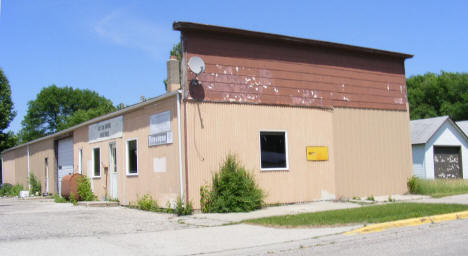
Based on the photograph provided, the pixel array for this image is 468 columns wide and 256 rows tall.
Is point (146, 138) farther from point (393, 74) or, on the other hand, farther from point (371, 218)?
point (393, 74)

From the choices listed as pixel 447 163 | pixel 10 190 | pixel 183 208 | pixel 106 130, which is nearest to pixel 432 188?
pixel 183 208

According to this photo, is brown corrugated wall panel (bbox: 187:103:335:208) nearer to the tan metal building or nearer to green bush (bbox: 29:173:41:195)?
the tan metal building

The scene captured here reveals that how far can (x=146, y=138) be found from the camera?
1605cm

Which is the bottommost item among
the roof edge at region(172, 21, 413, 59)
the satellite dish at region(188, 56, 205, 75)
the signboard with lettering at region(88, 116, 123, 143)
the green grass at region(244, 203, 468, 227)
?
the green grass at region(244, 203, 468, 227)

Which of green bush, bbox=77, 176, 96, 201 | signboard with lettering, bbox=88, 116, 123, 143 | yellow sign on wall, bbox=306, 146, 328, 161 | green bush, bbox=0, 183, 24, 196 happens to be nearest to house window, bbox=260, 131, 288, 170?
yellow sign on wall, bbox=306, 146, 328, 161

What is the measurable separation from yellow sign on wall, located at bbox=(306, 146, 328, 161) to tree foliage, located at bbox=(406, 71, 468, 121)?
123ft

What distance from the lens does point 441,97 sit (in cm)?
5153

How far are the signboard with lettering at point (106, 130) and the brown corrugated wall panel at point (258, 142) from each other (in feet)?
16.4

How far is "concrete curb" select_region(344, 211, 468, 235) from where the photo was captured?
31.6 ft

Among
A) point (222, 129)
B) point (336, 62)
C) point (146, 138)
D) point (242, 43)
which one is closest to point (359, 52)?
point (336, 62)

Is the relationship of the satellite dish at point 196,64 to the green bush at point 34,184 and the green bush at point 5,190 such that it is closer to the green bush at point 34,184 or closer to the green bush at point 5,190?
the green bush at point 34,184

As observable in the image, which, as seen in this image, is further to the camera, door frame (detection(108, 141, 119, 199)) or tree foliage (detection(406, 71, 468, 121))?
tree foliage (detection(406, 71, 468, 121))

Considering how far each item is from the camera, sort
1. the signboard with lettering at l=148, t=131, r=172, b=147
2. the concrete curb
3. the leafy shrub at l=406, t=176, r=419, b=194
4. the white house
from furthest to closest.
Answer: the white house < the leafy shrub at l=406, t=176, r=419, b=194 < the signboard with lettering at l=148, t=131, r=172, b=147 < the concrete curb

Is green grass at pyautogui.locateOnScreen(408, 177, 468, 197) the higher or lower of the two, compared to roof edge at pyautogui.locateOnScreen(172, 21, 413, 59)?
lower
